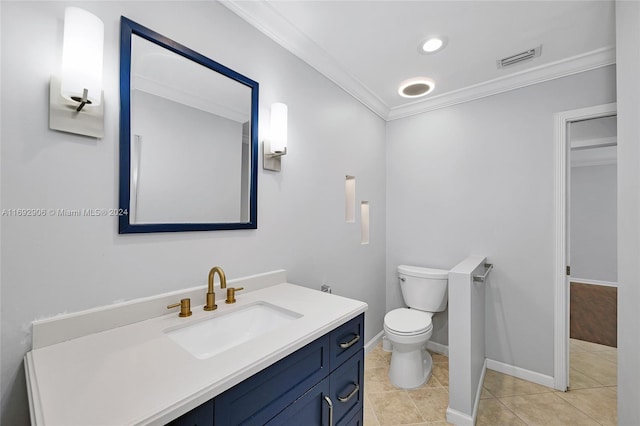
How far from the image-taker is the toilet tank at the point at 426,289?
7.70 feet

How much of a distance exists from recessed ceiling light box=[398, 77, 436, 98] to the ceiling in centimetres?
5

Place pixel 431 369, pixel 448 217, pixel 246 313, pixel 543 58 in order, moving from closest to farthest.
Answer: pixel 246 313 < pixel 543 58 < pixel 431 369 < pixel 448 217

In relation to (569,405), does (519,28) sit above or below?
above

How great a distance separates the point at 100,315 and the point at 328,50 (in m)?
1.96

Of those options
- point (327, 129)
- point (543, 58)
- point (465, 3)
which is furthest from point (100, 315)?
point (543, 58)

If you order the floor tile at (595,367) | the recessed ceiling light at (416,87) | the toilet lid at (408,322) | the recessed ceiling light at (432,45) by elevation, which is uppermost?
the recessed ceiling light at (432,45)

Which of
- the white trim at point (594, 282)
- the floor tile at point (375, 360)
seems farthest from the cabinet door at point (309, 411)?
the white trim at point (594, 282)

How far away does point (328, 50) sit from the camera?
6.23 feet

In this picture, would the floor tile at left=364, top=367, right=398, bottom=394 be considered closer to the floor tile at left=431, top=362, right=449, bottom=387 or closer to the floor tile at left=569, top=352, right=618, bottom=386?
the floor tile at left=431, top=362, right=449, bottom=387

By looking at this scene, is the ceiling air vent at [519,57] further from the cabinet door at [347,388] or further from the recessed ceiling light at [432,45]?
the cabinet door at [347,388]

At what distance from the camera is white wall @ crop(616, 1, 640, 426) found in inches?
48.0

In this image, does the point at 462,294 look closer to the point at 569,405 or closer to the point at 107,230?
the point at 569,405

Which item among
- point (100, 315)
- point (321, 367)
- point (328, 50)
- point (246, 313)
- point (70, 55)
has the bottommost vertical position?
point (321, 367)

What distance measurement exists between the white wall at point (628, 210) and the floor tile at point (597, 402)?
1.68 ft
